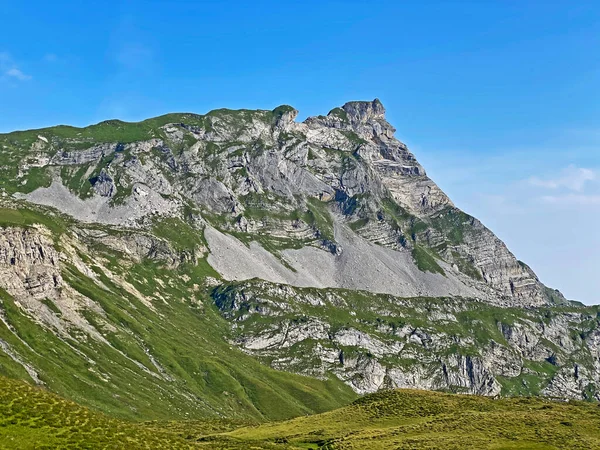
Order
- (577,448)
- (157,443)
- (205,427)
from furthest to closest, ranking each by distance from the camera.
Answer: (205,427), (577,448), (157,443)

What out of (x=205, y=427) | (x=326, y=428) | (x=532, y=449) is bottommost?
(x=205, y=427)

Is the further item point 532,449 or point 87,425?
point 532,449

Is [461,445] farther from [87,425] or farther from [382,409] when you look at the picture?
[87,425]

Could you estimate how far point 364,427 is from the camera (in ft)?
336

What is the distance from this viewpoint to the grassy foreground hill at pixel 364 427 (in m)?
50.4

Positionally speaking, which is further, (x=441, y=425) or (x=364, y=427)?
(x=364, y=427)

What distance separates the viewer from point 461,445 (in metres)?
77.9

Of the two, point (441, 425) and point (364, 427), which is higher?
point (441, 425)

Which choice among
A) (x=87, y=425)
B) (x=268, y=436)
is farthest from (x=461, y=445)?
(x=87, y=425)

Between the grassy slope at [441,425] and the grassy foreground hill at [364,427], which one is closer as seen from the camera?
the grassy foreground hill at [364,427]

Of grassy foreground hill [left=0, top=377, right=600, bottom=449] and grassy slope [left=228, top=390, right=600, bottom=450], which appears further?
grassy slope [left=228, top=390, right=600, bottom=450]

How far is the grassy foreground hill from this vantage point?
50.4 meters

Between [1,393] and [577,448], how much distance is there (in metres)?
68.1

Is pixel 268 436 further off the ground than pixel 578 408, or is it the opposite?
pixel 578 408
